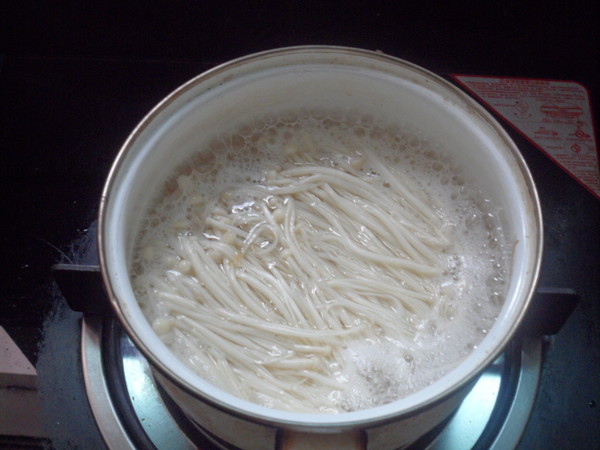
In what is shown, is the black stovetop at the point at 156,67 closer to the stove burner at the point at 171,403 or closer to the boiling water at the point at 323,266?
the stove burner at the point at 171,403

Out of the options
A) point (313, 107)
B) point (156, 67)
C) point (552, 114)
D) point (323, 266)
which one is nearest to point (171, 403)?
point (323, 266)

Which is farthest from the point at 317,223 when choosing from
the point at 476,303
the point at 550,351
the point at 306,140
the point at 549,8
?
the point at 549,8

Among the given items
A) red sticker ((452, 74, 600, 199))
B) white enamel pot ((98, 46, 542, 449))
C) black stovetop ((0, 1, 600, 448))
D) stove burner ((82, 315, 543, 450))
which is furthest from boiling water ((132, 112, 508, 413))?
red sticker ((452, 74, 600, 199))

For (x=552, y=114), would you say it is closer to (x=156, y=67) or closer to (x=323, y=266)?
(x=323, y=266)

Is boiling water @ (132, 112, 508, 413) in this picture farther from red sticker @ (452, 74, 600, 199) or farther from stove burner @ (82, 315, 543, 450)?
red sticker @ (452, 74, 600, 199)

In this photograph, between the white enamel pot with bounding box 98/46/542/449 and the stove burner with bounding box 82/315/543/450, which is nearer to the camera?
the white enamel pot with bounding box 98/46/542/449

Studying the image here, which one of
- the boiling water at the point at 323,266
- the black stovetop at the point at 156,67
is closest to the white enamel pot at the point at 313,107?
the boiling water at the point at 323,266
